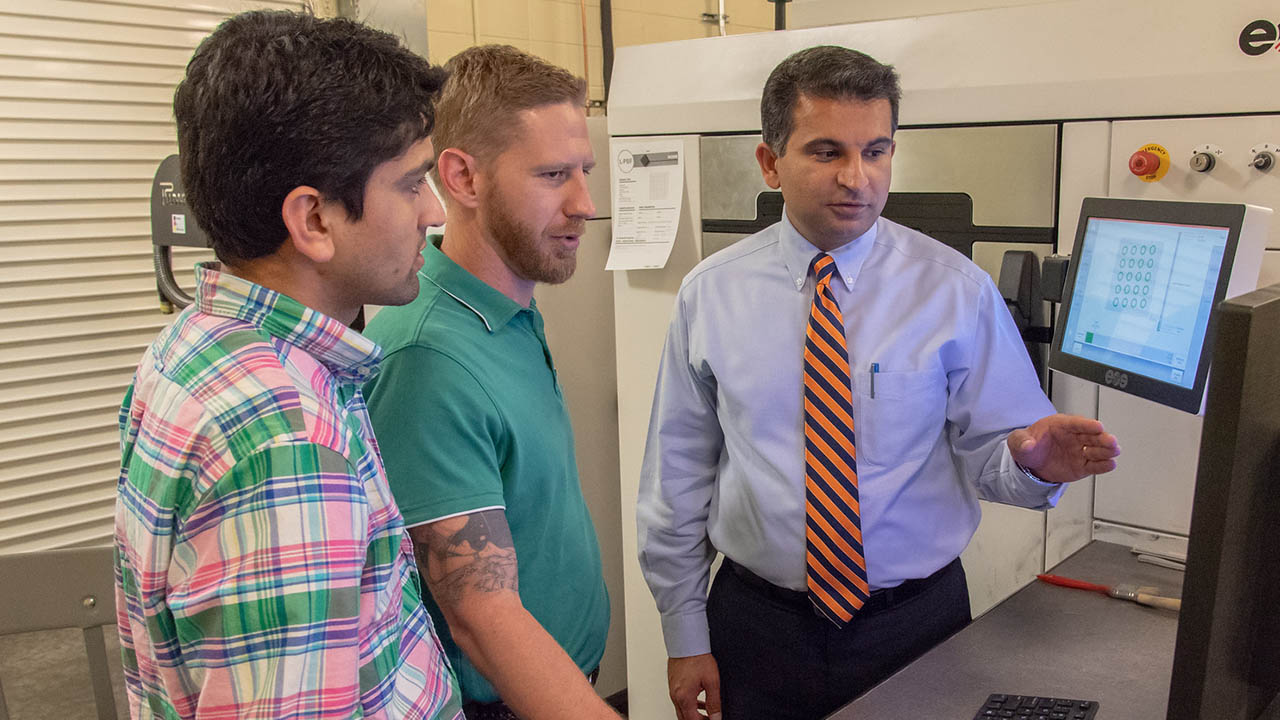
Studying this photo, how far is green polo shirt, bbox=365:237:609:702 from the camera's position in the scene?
1019mm

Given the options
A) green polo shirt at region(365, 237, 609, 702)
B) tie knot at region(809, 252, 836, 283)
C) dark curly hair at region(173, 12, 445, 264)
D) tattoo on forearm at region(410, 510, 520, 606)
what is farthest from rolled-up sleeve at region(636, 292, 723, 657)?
dark curly hair at region(173, 12, 445, 264)

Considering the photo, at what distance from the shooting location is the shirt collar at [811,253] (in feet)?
5.08

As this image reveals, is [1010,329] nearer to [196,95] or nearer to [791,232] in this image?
[791,232]

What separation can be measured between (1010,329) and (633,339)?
0.95m

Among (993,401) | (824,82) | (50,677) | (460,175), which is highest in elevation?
(824,82)

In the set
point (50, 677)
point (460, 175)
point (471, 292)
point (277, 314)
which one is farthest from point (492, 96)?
point (50, 677)

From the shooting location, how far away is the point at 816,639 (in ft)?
4.89

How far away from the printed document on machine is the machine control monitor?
0.92 metres

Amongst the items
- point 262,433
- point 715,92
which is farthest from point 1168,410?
point 262,433

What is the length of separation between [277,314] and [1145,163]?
1.33 metres

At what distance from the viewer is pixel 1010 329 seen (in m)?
1.54

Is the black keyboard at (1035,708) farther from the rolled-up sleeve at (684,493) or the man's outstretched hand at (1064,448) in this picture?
the rolled-up sleeve at (684,493)

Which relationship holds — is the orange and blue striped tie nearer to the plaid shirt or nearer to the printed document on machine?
the printed document on machine

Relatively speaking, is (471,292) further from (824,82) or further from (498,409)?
(824,82)
